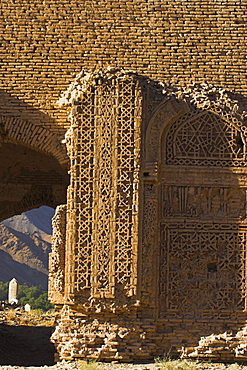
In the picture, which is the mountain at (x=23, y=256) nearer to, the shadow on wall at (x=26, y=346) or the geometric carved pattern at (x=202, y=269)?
the shadow on wall at (x=26, y=346)

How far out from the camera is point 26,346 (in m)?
10.9

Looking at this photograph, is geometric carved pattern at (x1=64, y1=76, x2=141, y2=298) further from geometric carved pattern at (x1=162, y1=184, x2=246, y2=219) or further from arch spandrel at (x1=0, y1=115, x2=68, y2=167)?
geometric carved pattern at (x1=162, y1=184, x2=246, y2=219)

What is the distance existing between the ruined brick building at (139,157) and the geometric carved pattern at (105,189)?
0.05 feet

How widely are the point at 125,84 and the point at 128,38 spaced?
2.75 ft

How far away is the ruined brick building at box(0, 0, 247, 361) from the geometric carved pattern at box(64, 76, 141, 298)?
16 mm

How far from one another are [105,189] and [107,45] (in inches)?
83.3

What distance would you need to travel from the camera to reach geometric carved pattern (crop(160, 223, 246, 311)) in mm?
8125

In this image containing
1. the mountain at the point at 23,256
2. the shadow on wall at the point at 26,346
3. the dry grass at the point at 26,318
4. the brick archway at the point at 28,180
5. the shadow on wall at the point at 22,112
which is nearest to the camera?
the shadow on wall at the point at 22,112

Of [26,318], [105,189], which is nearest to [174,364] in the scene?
[105,189]

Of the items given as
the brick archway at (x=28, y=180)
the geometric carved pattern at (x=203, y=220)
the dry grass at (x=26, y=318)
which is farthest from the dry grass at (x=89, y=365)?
the dry grass at (x=26, y=318)

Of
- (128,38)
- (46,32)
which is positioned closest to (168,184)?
(128,38)

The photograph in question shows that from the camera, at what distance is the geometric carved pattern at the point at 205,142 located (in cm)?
829

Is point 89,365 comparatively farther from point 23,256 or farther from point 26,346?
point 23,256

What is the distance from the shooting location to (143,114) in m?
8.20
